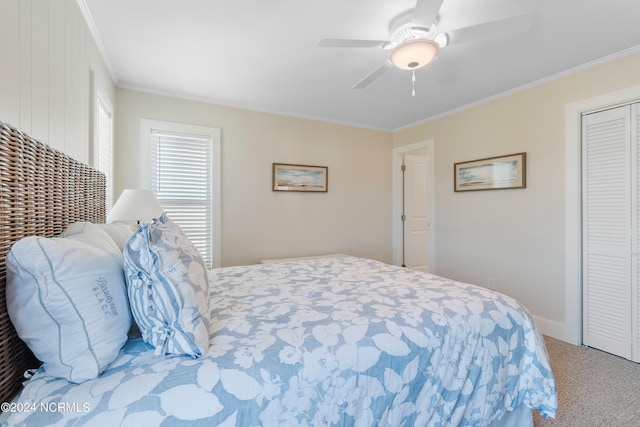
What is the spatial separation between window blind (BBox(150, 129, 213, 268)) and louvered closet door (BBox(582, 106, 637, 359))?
3.73m

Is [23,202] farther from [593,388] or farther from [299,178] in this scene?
[593,388]

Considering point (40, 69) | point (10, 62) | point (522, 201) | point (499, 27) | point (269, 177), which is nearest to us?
point (10, 62)

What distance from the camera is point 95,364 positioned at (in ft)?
2.79

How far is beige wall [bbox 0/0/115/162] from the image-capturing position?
1103 millimetres

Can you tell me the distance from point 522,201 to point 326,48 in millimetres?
2488

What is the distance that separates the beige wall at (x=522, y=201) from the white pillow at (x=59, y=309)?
3.48 meters

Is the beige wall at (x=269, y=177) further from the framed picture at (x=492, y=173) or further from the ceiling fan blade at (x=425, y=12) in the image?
the ceiling fan blade at (x=425, y=12)

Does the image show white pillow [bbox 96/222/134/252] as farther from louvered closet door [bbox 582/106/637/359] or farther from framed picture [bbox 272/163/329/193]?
louvered closet door [bbox 582/106/637/359]

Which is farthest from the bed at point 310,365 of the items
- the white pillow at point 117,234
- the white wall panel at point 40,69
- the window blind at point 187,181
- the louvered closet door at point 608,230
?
the louvered closet door at point 608,230

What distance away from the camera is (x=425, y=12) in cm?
159

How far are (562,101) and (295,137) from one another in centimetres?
284

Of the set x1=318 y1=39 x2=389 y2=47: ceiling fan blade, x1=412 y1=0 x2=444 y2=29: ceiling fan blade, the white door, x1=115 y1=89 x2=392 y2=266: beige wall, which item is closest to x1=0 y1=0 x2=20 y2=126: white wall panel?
x1=318 y1=39 x2=389 y2=47: ceiling fan blade

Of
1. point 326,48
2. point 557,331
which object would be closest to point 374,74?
point 326,48

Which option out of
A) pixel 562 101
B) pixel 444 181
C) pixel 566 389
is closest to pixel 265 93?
pixel 444 181
